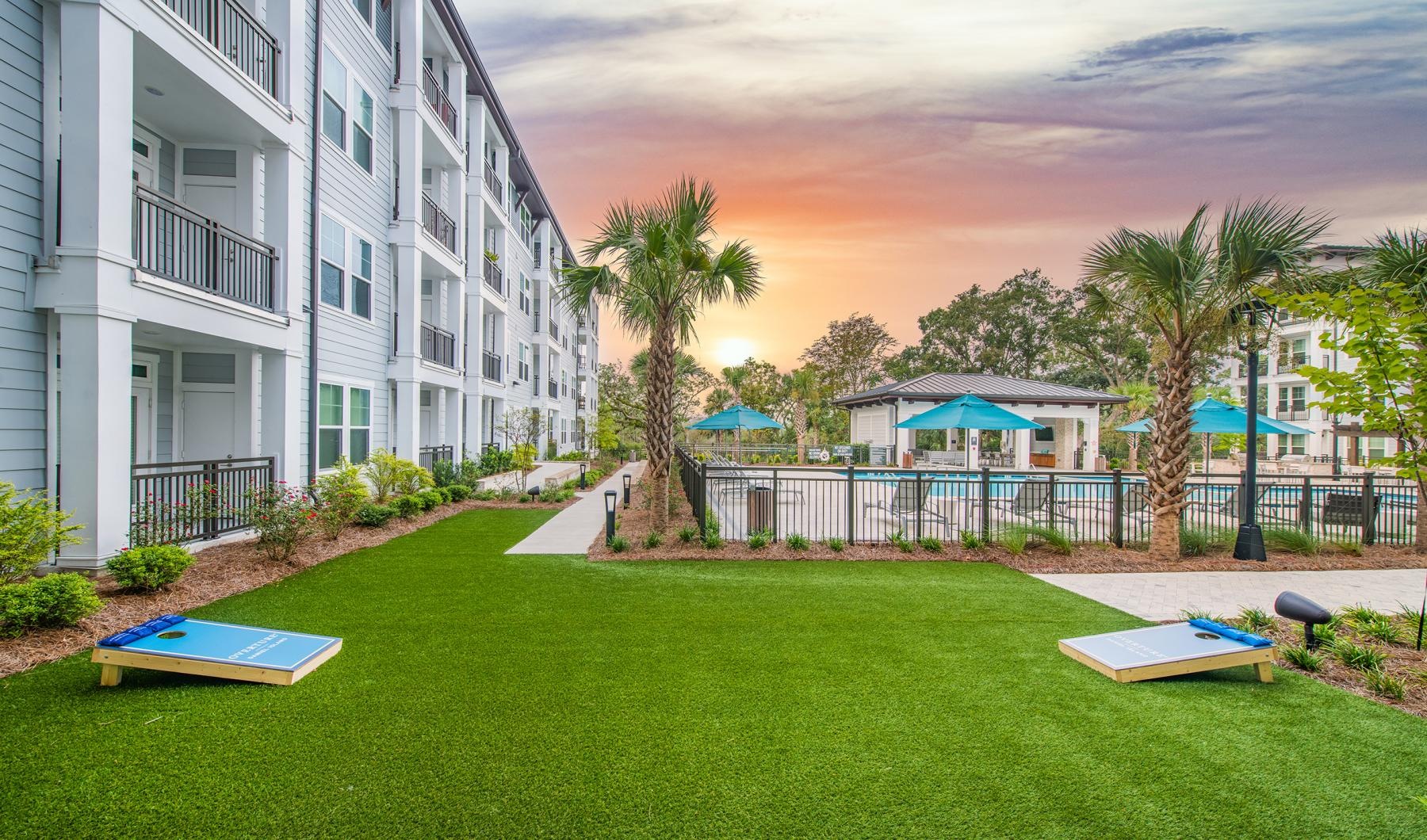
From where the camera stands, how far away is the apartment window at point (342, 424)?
36.7 ft

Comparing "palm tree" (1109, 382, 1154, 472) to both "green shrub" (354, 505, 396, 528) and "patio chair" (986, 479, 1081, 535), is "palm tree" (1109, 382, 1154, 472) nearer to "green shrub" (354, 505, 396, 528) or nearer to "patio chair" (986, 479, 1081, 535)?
"patio chair" (986, 479, 1081, 535)

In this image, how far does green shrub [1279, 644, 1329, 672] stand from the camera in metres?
4.83

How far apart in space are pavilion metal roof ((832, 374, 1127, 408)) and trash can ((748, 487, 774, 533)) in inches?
735

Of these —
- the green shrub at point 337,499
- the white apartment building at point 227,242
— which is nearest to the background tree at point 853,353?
the white apartment building at point 227,242

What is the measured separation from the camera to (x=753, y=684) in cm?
436

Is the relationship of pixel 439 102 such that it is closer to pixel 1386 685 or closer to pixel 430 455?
pixel 430 455

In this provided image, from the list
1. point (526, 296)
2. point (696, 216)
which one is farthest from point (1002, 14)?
point (526, 296)

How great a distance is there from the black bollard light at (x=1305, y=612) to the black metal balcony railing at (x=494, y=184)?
20877 mm

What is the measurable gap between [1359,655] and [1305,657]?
0.40 m

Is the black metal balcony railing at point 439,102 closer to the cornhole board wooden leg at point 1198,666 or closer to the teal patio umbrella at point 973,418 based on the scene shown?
the teal patio umbrella at point 973,418

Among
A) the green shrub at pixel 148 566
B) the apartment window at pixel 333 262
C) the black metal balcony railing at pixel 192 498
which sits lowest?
the green shrub at pixel 148 566

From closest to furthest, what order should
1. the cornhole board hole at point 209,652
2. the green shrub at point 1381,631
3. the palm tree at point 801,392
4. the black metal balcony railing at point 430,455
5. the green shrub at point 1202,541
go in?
the cornhole board hole at point 209,652, the green shrub at point 1381,631, the green shrub at point 1202,541, the black metal balcony railing at point 430,455, the palm tree at point 801,392

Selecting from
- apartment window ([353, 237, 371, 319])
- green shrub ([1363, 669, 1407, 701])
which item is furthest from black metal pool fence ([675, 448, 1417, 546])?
apartment window ([353, 237, 371, 319])

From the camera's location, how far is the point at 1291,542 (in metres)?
9.71
